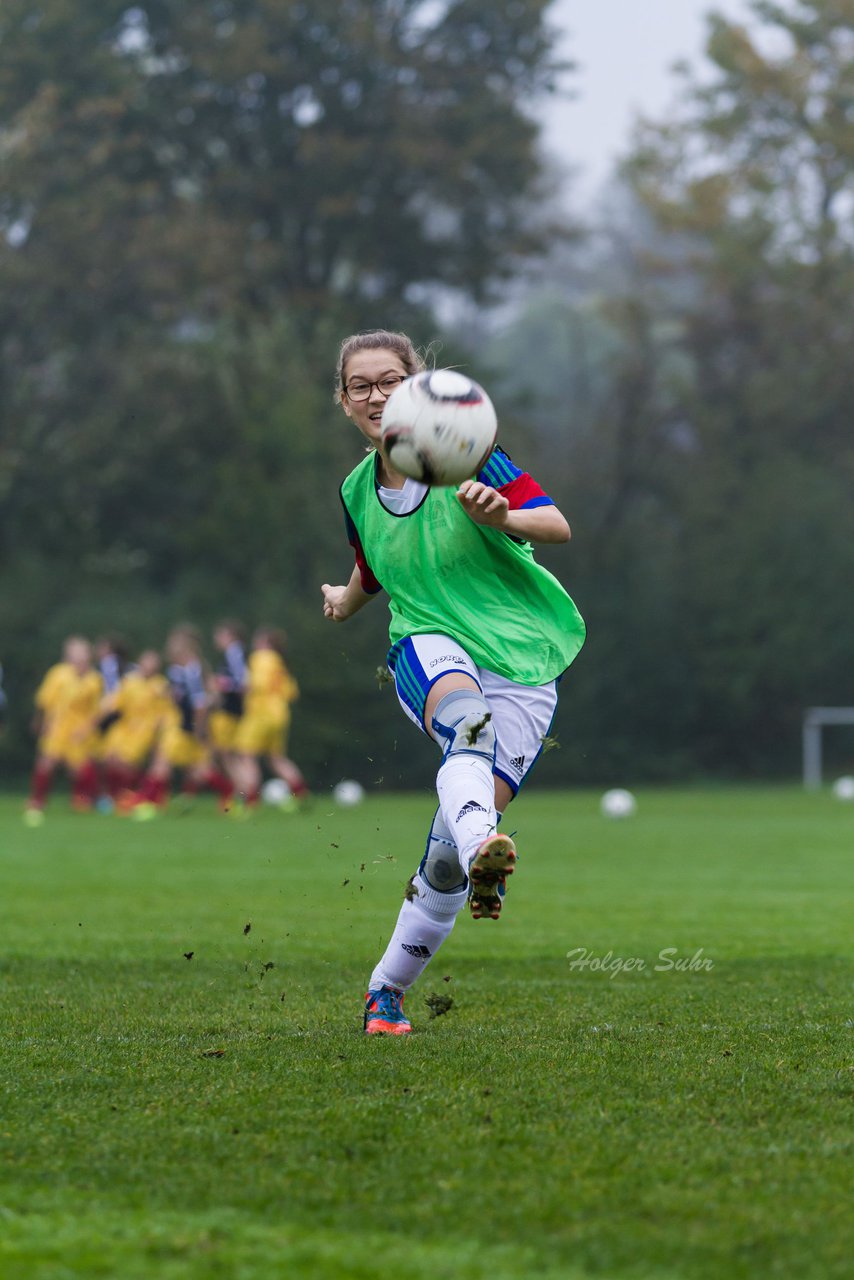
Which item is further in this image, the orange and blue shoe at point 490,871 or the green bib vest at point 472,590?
the green bib vest at point 472,590

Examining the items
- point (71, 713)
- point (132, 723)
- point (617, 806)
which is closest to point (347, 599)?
point (617, 806)

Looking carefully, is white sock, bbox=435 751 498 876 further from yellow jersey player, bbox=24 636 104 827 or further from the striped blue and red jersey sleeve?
yellow jersey player, bbox=24 636 104 827

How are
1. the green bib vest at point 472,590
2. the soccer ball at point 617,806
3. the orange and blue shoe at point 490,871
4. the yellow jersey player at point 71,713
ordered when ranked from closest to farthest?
1. the orange and blue shoe at point 490,871
2. the green bib vest at point 472,590
3. the soccer ball at point 617,806
4. the yellow jersey player at point 71,713

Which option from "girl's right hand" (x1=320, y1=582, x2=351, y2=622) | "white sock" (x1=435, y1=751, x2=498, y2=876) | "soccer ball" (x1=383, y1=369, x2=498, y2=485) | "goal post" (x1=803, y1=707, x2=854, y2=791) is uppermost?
"soccer ball" (x1=383, y1=369, x2=498, y2=485)

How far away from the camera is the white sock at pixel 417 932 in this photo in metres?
5.50

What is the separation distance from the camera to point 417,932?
18.1 feet

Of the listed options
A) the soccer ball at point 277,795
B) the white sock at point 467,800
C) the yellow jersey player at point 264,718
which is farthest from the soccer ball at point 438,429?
the soccer ball at point 277,795

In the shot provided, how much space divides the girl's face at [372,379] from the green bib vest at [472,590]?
0.25 metres

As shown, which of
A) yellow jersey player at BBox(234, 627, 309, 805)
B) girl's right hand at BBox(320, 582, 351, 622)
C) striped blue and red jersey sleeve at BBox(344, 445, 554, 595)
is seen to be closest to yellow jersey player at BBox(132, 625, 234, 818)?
yellow jersey player at BBox(234, 627, 309, 805)

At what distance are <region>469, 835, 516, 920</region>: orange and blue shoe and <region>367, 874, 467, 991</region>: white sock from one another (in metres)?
0.85

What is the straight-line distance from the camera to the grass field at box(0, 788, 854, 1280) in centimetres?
312

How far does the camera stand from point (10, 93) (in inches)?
1267

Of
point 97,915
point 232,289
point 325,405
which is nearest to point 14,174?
point 232,289

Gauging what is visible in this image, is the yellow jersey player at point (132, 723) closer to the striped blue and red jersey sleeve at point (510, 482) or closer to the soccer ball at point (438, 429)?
the striped blue and red jersey sleeve at point (510, 482)
